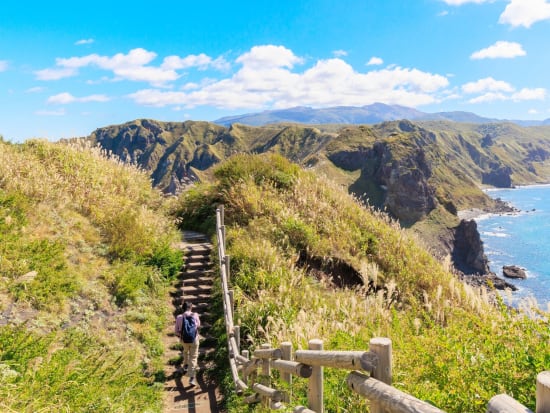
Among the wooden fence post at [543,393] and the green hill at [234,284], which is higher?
the wooden fence post at [543,393]

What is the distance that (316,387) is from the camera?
413 centimetres

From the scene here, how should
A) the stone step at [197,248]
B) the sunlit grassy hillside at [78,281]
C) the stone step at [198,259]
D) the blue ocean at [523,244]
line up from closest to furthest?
the sunlit grassy hillside at [78,281] < the stone step at [198,259] < the stone step at [197,248] < the blue ocean at [523,244]

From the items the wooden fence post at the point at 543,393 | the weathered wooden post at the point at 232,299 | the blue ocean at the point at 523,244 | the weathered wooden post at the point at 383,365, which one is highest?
the wooden fence post at the point at 543,393

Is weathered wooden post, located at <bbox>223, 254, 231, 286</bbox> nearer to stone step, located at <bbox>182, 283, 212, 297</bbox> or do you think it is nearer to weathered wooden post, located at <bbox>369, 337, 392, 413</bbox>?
stone step, located at <bbox>182, 283, 212, 297</bbox>

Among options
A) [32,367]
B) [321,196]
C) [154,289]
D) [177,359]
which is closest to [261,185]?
[321,196]

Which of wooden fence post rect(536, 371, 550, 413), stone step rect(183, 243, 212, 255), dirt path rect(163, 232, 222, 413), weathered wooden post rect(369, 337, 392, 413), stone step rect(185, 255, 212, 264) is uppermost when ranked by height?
wooden fence post rect(536, 371, 550, 413)

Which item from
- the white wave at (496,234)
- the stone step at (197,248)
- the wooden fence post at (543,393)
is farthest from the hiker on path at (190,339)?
the white wave at (496,234)

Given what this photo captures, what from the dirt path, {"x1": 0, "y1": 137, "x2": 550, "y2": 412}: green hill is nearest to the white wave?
{"x1": 0, "y1": 137, "x2": 550, "y2": 412}: green hill

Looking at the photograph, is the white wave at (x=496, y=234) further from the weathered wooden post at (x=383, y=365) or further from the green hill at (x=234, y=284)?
the weathered wooden post at (x=383, y=365)

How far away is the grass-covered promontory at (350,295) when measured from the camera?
395 centimetres

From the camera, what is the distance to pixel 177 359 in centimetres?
927

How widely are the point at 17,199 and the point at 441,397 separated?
10568 mm

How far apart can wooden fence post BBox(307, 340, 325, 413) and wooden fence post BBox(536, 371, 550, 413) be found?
2.67m

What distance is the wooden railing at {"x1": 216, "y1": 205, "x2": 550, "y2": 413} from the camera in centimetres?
166
